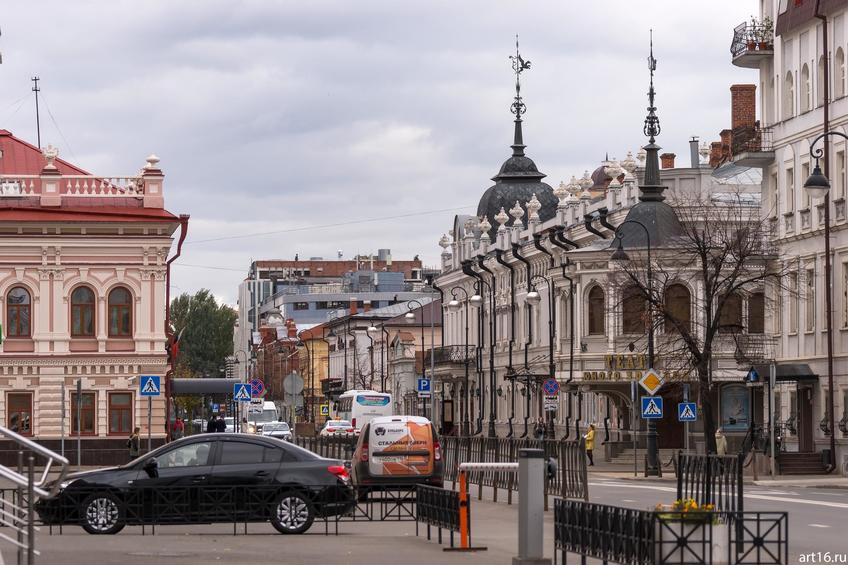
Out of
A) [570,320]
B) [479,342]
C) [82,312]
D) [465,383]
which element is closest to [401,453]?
[82,312]

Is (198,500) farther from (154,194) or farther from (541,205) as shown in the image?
(541,205)

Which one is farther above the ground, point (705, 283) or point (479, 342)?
point (705, 283)

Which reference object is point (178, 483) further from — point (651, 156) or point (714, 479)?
point (651, 156)

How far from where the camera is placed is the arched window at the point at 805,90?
55.8 meters

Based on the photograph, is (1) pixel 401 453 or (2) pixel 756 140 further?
(2) pixel 756 140

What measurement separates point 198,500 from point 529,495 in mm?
8512

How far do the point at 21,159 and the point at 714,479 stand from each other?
53920 millimetres

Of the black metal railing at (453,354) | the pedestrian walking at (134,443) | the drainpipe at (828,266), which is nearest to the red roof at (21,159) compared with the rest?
the pedestrian walking at (134,443)

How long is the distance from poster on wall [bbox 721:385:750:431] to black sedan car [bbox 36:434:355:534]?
4714 cm

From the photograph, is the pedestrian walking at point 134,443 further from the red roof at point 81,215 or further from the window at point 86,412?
the red roof at point 81,215

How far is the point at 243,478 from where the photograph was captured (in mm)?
25922

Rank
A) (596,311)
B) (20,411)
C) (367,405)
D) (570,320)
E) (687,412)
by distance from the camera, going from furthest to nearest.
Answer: (367,405)
(570,320)
(596,311)
(20,411)
(687,412)

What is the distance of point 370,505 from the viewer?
90.3 ft

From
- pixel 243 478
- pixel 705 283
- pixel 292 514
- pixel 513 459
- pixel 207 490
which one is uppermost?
pixel 705 283
